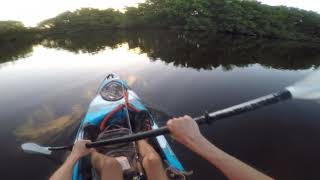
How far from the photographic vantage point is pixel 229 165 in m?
2.58

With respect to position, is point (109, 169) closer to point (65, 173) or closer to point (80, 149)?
point (80, 149)

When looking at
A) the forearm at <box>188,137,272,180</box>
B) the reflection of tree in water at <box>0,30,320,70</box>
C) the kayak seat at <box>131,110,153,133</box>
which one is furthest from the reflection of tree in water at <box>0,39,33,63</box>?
the forearm at <box>188,137,272,180</box>

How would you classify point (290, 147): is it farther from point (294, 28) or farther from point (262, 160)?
point (294, 28)

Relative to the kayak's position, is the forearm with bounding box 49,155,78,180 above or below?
above

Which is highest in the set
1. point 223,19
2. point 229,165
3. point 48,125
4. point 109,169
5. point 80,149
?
point 229,165

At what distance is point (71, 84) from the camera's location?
19.2 metres

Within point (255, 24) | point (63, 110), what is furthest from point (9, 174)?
point (255, 24)

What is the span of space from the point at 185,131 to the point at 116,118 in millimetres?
6175

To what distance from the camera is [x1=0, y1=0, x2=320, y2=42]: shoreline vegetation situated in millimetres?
71375

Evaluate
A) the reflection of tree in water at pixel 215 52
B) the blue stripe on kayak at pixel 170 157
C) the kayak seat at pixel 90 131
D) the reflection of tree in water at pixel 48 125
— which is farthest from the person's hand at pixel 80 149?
the reflection of tree in water at pixel 215 52

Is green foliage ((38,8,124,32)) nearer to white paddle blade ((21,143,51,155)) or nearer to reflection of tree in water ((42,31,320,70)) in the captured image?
reflection of tree in water ((42,31,320,70))

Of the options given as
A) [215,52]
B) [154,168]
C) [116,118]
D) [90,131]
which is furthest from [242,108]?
[215,52]

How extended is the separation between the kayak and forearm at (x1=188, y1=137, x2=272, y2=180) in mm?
3177

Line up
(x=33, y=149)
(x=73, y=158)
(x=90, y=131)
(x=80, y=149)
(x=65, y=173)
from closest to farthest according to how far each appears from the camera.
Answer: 1. (x=65, y=173)
2. (x=73, y=158)
3. (x=80, y=149)
4. (x=33, y=149)
5. (x=90, y=131)
